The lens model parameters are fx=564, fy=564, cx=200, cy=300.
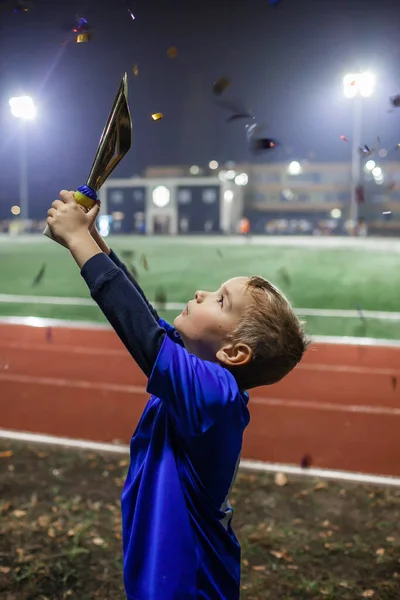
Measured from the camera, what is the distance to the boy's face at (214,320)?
4.49 ft

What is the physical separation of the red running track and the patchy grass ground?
23.2 inches

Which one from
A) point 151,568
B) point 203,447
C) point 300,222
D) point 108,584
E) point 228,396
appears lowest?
point 108,584

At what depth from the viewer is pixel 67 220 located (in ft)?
4.09

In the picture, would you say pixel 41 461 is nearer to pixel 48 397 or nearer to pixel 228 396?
pixel 48 397

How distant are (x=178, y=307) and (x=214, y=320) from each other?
8.81 m

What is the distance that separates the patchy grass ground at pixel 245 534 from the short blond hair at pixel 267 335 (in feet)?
5.12

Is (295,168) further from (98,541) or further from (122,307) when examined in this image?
(122,307)

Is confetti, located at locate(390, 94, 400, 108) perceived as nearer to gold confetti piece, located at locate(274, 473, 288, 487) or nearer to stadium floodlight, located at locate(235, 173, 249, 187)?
gold confetti piece, located at locate(274, 473, 288, 487)

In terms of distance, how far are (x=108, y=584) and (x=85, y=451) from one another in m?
1.54

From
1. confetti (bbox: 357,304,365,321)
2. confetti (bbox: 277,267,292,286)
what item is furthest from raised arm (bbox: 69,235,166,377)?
confetti (bbox: 277,267,292,286)

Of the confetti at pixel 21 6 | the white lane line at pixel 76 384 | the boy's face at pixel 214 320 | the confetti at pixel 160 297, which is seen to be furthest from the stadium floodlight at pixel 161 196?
the boy's face at pixel 214 320

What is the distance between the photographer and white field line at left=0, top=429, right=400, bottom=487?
363 centimetres

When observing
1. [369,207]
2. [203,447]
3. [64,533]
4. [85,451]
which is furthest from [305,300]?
[369,207]

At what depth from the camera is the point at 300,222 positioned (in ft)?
212
